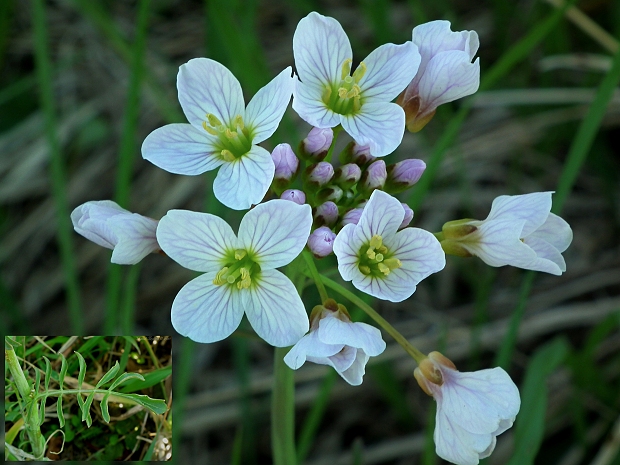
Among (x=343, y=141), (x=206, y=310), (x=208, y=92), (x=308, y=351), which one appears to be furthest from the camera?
(x=343, y=141)

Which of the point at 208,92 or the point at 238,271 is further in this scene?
the point at 208,92

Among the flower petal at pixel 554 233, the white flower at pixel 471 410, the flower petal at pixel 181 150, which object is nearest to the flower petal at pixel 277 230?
the flower petal at pixel 181 150

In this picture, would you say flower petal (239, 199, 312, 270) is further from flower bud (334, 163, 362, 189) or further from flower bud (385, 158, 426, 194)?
flower bud (385, 158, 426, 194)

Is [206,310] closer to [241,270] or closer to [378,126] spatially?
[241,270]

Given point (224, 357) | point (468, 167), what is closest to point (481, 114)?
point (468, 167)

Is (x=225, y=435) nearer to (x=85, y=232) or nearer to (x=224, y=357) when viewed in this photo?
(x=224, y=357)

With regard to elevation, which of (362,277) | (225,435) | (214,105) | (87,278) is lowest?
(225,435)

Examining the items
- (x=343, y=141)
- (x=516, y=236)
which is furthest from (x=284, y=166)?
(x=343, y=141)

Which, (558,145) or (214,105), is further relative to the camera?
(558,145)
